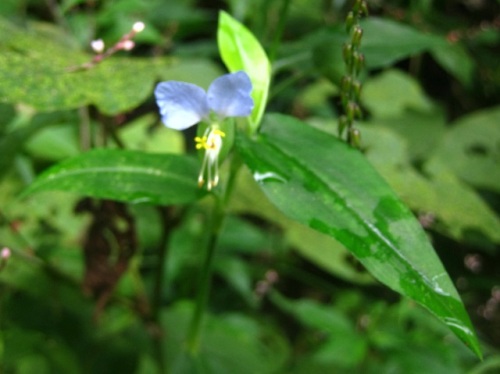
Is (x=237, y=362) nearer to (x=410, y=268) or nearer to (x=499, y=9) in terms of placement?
(x=410, y=268)

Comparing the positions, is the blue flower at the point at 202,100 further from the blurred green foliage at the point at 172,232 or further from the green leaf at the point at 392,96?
the green leaf at the point at 392,96

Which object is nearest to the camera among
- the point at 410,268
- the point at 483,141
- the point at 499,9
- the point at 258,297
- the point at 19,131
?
the point at 410,268

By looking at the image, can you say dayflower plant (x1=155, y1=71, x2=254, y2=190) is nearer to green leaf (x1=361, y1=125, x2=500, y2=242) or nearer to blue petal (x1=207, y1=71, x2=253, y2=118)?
blue petal (x1=207, y1=71, x2=253, y2=118)

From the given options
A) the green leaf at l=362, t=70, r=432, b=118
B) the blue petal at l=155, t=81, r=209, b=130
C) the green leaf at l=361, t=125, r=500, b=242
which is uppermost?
the blue petal at l=155, t=81, r=209, b=130

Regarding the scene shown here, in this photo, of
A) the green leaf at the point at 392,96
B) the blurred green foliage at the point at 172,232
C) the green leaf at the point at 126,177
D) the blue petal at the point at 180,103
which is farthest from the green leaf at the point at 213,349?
the green leaf at the point at 392,96

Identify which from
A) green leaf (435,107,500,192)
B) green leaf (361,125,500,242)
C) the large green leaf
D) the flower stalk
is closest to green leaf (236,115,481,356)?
the flower stalk

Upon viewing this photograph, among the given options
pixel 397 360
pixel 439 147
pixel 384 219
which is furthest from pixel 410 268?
pixel 439 147

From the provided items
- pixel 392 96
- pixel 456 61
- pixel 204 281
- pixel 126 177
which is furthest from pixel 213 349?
pixel 456 61
